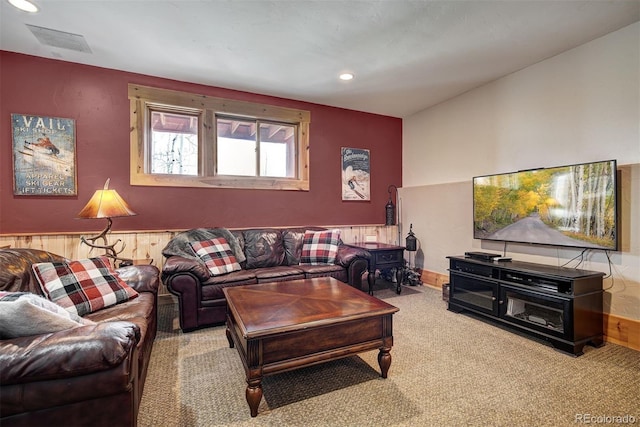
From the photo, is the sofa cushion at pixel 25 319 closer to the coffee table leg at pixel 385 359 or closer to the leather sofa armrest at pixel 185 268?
the leather sofa armrest at pixel 185 268

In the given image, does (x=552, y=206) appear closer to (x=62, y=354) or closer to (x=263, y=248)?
(x=263, y=248)

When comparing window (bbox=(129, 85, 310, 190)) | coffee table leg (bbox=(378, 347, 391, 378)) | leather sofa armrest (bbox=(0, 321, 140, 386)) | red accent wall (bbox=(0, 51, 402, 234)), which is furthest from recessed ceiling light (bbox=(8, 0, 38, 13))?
coffee table leg (bbox=(378, 347, 391, 378))

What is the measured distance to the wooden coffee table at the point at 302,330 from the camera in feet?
5.49

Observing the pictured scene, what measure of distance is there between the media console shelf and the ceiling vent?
4545 mm

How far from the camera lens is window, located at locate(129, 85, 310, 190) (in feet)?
11.8

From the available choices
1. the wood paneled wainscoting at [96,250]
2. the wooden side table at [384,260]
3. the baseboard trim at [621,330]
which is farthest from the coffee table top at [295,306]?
the baseboard trim at [621,330]

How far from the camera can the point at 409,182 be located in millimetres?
5117

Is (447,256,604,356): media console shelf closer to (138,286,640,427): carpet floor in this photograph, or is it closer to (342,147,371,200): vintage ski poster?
(138,286,640,427): carpet floor

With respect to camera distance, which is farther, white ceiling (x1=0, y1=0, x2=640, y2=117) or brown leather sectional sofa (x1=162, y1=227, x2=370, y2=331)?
brown leather sectional sofa (x1=162, y1=227, x2=370, y2=331)

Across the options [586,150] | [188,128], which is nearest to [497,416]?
[586,150]

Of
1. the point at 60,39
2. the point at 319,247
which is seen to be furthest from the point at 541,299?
the point at 60,39

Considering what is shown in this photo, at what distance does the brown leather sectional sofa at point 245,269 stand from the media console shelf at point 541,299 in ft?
4.21

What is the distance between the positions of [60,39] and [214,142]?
171cm

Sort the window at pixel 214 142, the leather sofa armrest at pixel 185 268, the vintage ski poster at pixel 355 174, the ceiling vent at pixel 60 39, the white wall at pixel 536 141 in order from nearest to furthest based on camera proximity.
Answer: the white wall at pixel 536 141 < the ceiling vent at pixel 60 39 < the leather sofa armrest at pixel 185 268 < the window at pixel 214 142 < the vintage ski poster at pixel 355 174
